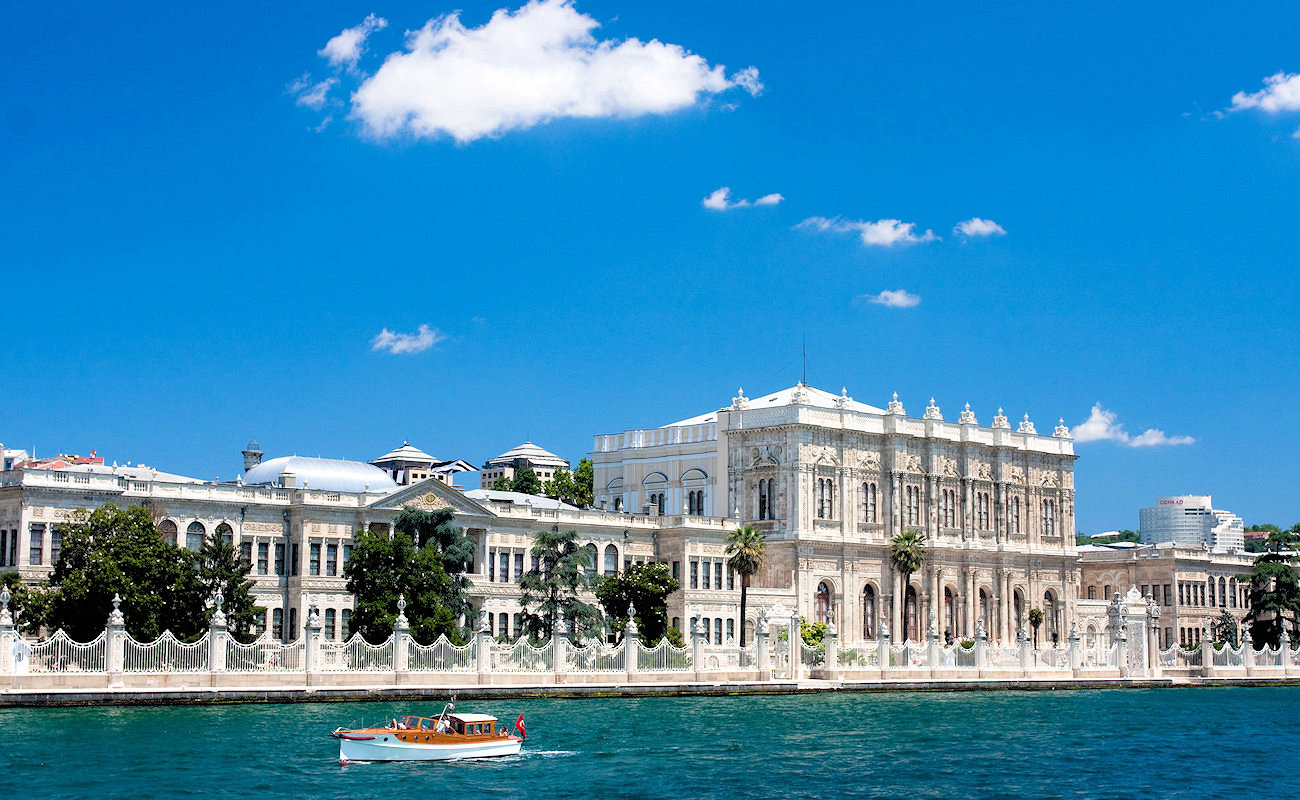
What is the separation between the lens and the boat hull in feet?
136

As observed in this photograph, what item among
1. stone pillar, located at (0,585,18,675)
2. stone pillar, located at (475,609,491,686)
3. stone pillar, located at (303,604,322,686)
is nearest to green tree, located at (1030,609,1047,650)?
stone pillar, located at (475,609,491,686)

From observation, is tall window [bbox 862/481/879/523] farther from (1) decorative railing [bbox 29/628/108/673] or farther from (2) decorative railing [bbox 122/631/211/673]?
(1) decorative railing [bbox 29/628/108/673]

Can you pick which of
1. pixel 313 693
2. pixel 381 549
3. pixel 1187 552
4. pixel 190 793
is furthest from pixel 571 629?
pixel 1187 552

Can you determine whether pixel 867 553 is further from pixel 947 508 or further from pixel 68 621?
pixel 68 621

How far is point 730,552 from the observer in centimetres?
8275

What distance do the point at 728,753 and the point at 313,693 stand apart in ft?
55.9

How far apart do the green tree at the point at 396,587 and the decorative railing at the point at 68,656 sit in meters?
12.6

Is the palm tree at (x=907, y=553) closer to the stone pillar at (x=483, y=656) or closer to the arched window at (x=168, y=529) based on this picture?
the stone pillar at (x=483, y=656)

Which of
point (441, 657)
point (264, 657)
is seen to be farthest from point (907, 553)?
point (264, 657)

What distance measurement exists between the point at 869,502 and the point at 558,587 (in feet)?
90.2

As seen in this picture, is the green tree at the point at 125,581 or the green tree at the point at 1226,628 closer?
the green tree at the point at 125,581

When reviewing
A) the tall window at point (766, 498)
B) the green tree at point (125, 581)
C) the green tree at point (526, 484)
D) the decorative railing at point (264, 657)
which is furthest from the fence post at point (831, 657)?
the green tree at point (526, 484)

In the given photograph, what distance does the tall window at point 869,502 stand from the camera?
95500mm

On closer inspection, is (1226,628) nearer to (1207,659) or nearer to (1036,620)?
(1036,620)
